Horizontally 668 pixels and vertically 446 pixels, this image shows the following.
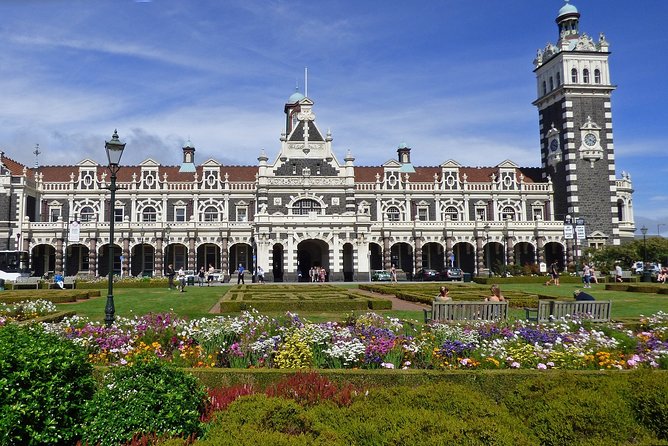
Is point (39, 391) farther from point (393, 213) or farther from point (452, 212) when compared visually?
point (452, 212)

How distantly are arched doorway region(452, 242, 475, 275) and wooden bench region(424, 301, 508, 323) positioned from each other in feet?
157

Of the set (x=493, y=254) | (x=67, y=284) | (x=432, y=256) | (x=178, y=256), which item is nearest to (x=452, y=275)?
(x=432, y=256)

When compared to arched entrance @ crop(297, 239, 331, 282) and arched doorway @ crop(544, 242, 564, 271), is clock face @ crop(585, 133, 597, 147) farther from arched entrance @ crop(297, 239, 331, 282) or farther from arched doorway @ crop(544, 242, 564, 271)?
arched entrance @ crop(297, 239, 331, 282)

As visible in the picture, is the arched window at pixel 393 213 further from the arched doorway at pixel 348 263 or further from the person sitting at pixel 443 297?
the person sitting at pixel 443 297

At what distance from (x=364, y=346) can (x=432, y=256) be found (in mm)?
54319

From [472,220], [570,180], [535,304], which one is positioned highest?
[570,180]

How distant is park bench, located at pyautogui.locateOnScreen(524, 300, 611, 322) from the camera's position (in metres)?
15.7

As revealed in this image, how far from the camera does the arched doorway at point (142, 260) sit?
196ft

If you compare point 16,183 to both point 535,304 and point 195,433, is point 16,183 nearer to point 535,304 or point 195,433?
point 535,304

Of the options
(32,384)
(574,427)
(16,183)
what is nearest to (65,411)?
(32,384)

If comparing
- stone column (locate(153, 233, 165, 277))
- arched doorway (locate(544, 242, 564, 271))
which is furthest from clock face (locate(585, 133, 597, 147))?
stone column (locate(153, 233, 165, 277))

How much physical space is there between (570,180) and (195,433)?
61.9 metres

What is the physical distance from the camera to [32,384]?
6.06 m

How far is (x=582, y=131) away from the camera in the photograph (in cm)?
6072
